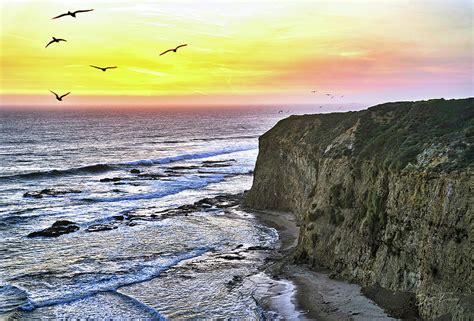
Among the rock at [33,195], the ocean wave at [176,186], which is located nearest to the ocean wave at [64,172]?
the rock at [33,195]

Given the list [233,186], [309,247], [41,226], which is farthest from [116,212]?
[309,247]

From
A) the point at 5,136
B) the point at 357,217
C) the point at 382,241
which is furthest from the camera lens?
the point at 5,136

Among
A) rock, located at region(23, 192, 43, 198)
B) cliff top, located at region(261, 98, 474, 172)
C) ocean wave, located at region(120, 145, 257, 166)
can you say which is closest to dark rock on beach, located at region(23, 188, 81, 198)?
rock, located at region(23, 192, 43, 198)

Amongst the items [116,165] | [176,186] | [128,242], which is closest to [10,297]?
[128,242]

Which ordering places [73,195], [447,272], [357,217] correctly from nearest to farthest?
[447,272] < [357,217] < [73,195]

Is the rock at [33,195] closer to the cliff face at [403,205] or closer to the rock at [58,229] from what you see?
the rock at [58,229]

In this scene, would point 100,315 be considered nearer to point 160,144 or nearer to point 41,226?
point 41,226
